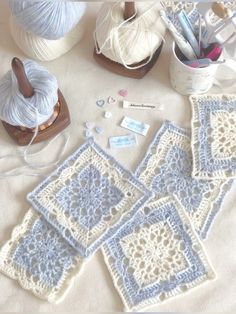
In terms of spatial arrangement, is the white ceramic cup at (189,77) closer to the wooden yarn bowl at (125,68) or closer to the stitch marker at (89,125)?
the wooden yarn bowl at (125,68)

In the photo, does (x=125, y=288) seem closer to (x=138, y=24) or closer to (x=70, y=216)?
(x=70, y=216)

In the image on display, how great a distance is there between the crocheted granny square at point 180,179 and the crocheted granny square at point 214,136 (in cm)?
1

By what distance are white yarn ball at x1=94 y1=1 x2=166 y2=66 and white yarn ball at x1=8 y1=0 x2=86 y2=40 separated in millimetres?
46

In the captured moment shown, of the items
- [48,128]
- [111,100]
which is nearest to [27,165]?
[48,128]

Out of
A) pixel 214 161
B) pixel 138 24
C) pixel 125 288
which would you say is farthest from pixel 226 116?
pixel 125 288

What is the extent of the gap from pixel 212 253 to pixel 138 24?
37 centimetres

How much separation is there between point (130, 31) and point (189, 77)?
4.6 inches

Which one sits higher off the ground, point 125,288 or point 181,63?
point 181,63

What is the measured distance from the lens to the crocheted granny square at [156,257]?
66 cm

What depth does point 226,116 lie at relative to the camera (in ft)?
2.46

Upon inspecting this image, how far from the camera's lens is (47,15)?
26.6 inches

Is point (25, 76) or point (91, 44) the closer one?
point (25, 76)

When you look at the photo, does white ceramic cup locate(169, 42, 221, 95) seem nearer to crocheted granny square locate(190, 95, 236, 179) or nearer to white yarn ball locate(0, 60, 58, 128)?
crocheted granny square locate(190, 95, 236, 179)

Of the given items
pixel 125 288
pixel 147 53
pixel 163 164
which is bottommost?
pixel 125 288
